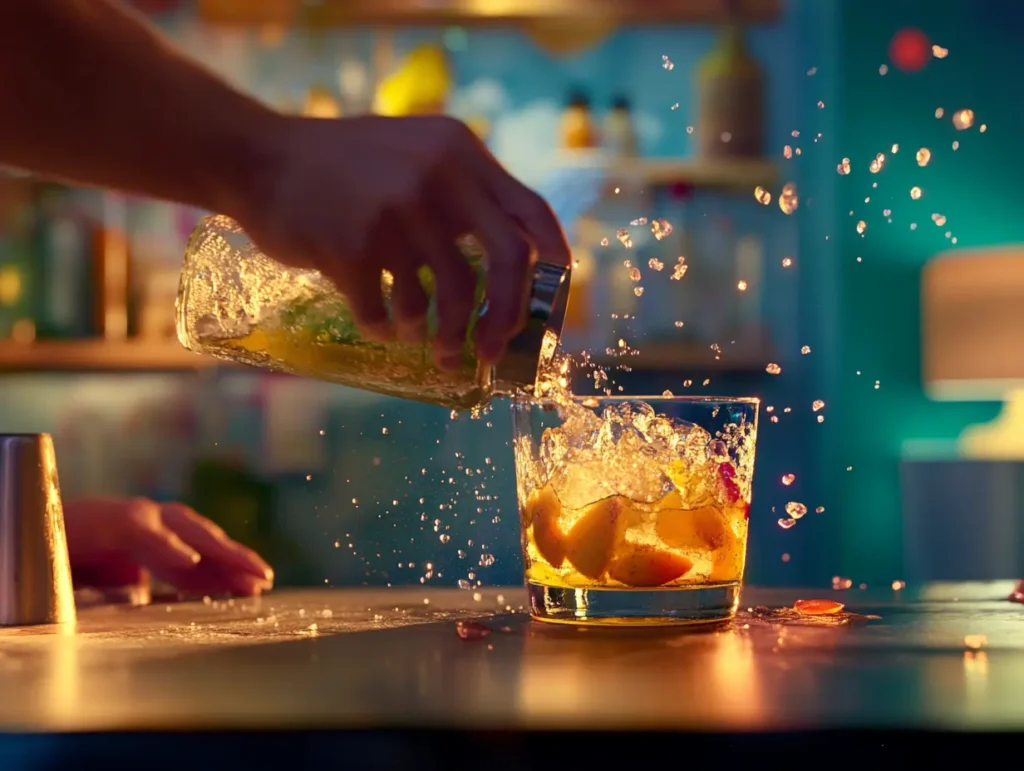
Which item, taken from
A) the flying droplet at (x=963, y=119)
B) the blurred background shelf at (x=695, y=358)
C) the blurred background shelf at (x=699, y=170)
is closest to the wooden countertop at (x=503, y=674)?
the blurred background shelf at (x=695, y=358)

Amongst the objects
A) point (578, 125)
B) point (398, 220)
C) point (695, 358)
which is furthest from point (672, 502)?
point (578, 125)

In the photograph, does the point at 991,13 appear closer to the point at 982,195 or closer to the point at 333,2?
the point at 982,195

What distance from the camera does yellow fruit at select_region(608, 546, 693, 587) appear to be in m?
0.85

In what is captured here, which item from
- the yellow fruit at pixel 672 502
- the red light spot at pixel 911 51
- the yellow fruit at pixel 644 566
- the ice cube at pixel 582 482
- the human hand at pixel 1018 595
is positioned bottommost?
the human hand at pixel 1018 595

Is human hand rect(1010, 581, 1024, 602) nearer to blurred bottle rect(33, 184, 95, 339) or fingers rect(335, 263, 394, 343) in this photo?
fingers rect(335, 263, 394, 343)

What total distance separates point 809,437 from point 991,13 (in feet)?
3.72

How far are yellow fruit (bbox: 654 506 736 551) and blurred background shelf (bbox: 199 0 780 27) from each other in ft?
7.32

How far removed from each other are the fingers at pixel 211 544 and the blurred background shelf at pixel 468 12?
1890 mm

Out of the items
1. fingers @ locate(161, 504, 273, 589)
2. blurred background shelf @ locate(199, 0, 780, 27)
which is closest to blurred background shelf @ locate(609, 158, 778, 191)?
blurred background shelf @ locate(199, 0, 780, 27)

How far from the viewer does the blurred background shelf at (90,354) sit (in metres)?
2.79

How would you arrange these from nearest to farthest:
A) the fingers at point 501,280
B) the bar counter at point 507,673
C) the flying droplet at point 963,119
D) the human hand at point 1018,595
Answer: the bar counter at point 507,673, the fingers at point 501,280, the human hand at point 1018,595, the flying droplet at point 963,119

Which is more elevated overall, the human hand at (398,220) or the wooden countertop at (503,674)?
the human hand at (398,220)

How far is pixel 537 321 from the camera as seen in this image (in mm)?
853

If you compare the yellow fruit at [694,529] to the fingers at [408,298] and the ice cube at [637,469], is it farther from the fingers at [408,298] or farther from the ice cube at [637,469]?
the fingers at [408,298]
